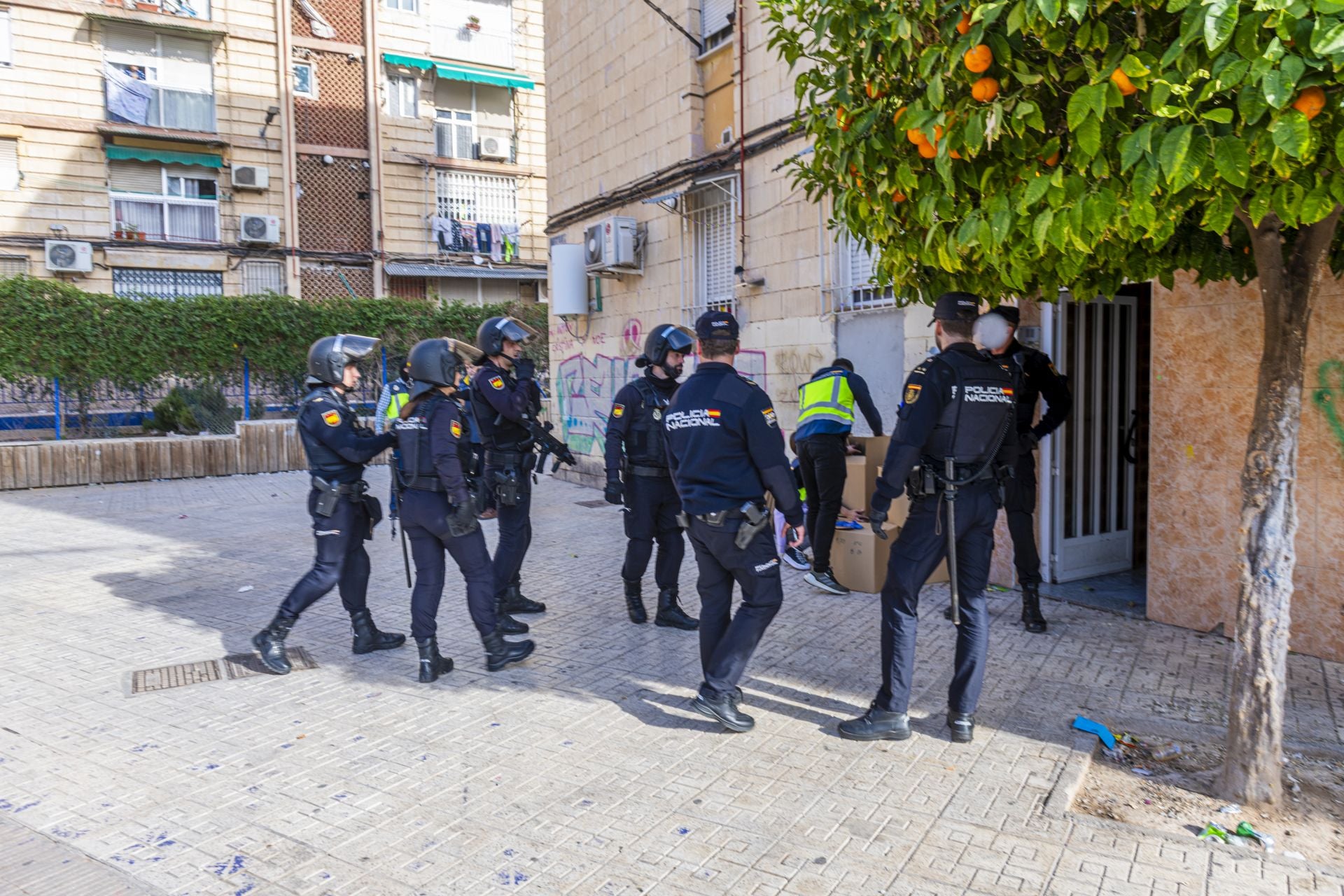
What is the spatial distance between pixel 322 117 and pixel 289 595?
71.1 feet

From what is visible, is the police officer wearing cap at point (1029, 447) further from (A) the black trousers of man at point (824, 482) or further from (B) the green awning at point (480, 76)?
(B) the green awning at point (480, 76)

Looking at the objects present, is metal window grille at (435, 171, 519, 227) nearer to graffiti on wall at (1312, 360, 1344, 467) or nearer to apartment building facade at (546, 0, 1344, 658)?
apartment building facade at (546, 0, 1344, 658)

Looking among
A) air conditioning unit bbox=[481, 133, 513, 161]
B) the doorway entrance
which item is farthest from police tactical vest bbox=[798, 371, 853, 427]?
air conditioning unit bbox=[481, 133, 513, 161]

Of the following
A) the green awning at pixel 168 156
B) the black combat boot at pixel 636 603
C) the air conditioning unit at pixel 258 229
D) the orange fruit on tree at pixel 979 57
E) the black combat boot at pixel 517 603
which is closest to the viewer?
the orange fruit on tree at pixel 979 57

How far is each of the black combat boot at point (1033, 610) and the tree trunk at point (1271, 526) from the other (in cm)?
231

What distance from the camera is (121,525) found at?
35.1 ft

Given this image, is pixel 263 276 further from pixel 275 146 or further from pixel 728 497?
pixel 728 497

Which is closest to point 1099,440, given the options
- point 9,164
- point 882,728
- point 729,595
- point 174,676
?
point 882,728

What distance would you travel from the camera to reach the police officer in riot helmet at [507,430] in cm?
611

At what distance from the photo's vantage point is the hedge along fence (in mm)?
13953

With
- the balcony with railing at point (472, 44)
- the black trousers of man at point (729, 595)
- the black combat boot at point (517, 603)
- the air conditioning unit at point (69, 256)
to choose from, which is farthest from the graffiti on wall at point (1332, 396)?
the balcony with railing at point (472, 44)

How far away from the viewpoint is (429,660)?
514 cm

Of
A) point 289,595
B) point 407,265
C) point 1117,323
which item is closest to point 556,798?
point 289,595

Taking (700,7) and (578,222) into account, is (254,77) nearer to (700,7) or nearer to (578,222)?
(578,222)
